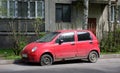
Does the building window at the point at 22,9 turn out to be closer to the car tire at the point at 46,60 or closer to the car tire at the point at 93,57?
the car tire at the point at 93,57

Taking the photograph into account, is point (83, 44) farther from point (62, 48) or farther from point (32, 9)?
point (32, 9)

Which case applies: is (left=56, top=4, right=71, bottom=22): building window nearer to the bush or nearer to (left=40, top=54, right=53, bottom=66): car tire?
the bush

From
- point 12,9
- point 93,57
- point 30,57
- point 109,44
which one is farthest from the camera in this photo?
point 12,9

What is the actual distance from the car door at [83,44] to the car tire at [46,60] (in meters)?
1.59

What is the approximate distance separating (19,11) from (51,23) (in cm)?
289

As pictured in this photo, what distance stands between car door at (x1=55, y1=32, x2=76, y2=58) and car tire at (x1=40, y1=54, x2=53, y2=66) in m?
0.39

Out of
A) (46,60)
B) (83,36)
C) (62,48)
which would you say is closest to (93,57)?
(83,36)

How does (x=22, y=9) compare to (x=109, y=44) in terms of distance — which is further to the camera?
(x=22, y=9)

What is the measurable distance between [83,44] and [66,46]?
3.27 feet

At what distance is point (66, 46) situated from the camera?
55.8 ft

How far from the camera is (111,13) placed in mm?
31562

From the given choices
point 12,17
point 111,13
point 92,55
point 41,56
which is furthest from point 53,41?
point 111,13

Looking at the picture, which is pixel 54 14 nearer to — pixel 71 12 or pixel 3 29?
pixel 71 12

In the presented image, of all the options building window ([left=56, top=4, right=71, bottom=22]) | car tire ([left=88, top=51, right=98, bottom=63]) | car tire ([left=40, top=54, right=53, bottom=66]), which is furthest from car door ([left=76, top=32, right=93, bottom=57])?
building window ([left=56, top=4, right=71, bottom=22])
